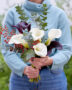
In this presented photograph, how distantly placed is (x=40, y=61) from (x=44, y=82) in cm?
20

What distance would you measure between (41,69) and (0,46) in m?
0.35

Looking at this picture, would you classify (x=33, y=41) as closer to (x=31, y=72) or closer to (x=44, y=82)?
(x=31, y=72)

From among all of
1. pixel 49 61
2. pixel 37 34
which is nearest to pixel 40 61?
pixel 49 61

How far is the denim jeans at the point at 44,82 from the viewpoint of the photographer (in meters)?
1.83

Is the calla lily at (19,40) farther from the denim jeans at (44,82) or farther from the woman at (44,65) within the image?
the denim jeans at (44,82)

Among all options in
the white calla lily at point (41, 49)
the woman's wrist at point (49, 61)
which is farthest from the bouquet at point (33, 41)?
the woman's wrist at point (49, 61)

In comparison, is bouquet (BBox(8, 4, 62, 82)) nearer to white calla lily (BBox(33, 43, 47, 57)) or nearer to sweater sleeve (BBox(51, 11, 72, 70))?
white calla lily (BBox(33, 43, 47, 57))

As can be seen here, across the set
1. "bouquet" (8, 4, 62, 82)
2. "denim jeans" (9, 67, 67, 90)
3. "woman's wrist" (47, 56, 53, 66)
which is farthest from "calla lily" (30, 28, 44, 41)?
"denim jeans" (9, 67, 67, 90)

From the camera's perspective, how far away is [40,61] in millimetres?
1717

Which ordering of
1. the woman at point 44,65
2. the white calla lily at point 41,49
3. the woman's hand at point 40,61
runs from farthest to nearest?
the woman at point 44,65 < the woman's hand at point 40,61 < the white calla lily at point 41,49

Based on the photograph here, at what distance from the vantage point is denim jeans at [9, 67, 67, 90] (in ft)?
6.02

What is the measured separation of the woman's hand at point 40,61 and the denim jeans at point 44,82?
10cm

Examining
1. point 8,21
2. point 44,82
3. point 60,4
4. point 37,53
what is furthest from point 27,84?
point 60,4

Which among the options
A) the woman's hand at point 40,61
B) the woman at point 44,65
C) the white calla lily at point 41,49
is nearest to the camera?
the white calla lily at point 41,49
